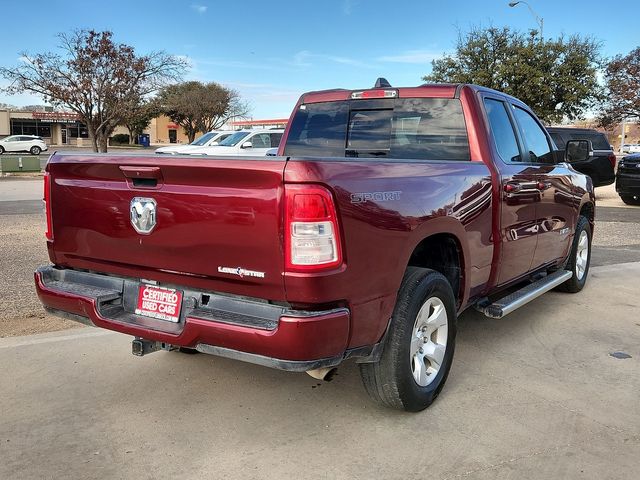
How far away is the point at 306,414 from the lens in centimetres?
352

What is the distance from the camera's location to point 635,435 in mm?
3297

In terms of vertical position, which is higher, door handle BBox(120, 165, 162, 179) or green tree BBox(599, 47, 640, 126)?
green tree BBox(599, 47, 640, 126)

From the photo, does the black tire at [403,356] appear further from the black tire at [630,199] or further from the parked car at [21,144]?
the parked car at [21,144]

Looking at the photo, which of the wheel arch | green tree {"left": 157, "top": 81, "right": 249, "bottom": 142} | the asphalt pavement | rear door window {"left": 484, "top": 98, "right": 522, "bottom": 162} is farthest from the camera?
green tree {"left": 157, "top": 81, "right": 249, "bottom": 142}

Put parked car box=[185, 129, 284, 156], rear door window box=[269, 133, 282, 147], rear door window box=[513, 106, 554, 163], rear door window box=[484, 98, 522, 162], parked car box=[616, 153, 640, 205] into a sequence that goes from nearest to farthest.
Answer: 1. rear door window box=[484, 98, 522, 162]
2. rear door window box=[513, 106, 554, 163]
3. parked car box=[616, 153, 640, 205]
4. parked car box=[185, 129, 284, 156]
5. rear door window box=[269, 133, 282, 147]

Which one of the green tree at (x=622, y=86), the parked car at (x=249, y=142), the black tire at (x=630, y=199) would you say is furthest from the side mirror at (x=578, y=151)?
the green tree at (x=622, y=86)

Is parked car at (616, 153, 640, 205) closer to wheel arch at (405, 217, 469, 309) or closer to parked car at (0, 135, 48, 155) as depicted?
wheel arch at (405, 217, 469, 309)

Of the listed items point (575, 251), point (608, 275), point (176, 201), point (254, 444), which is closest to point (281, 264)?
point (176, 201)

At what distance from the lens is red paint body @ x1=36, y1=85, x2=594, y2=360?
8.98ft

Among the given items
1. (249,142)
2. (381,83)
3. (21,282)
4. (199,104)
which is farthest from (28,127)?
(381,83)

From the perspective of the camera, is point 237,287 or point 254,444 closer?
point 237,287

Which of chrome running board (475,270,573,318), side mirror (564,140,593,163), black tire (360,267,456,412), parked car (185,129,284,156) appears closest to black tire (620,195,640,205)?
parked car (185,129,284,156)

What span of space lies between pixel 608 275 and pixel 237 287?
5988mm

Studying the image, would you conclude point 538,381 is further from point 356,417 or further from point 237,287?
point 237,287
